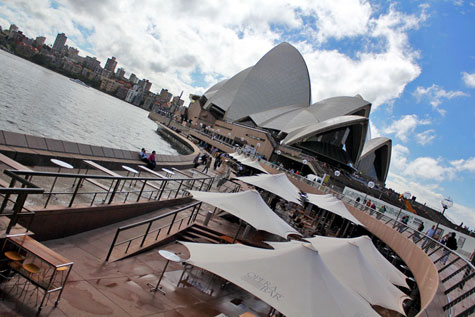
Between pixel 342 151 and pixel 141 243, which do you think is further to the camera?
pixel 342 151

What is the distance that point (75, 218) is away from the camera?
20.3 ft

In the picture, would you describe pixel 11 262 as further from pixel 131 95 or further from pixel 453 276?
pixel 131 95

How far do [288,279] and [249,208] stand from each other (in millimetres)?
4124

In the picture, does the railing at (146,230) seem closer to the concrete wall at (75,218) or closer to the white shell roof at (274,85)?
the concrete wall at (75,218)

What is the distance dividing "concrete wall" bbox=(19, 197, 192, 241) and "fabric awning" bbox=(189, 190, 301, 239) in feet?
6.13

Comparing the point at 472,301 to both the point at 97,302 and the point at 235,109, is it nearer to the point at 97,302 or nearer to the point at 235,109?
the point at 97,302

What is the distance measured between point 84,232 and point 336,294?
16.3 ft

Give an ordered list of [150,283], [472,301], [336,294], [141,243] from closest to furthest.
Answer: [472,301] < [336,294] < [150,283] < [141,243]

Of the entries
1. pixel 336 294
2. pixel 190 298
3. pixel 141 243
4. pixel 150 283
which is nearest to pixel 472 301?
pixel 336 294

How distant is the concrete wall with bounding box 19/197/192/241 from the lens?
5.38 m

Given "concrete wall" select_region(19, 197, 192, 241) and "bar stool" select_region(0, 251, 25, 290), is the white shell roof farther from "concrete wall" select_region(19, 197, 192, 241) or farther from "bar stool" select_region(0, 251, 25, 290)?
"bar stool" select_region(0, 251, 25, 290)

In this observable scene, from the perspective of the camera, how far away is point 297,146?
5334cm

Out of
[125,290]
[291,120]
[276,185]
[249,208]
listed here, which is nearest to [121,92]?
[291,120]

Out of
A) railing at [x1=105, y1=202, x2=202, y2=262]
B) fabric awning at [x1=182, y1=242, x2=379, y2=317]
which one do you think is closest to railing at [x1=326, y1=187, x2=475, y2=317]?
fabric awning at [x1=182, y1=242, x2=379, y2=317]
